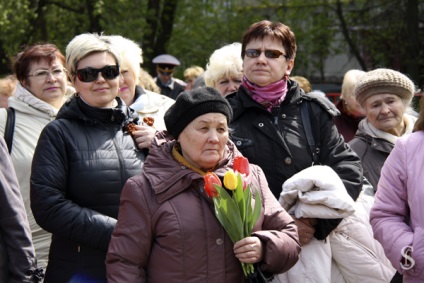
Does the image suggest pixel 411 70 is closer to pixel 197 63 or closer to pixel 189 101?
pixel 197 63

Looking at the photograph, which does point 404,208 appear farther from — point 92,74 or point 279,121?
point 92,74

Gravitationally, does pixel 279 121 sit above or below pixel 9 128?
above

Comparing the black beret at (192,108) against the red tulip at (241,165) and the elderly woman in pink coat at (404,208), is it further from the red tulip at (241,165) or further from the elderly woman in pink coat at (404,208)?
the elderly woman in pink coat at (404,208)

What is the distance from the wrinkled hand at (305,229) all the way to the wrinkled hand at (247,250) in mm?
682

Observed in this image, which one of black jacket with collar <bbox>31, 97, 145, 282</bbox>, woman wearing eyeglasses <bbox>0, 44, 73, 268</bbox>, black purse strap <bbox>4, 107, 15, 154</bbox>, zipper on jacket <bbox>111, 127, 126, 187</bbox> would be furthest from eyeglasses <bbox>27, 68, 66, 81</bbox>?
zipper on jacket <bbox>111, 127, 126, 187</bbox>

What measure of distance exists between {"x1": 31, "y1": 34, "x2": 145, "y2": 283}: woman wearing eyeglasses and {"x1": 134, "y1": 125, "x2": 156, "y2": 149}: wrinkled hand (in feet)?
0.12

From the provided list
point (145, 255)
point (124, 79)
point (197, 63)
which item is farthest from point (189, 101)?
point (197, 63)

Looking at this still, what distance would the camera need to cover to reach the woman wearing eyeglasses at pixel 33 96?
5402 mm

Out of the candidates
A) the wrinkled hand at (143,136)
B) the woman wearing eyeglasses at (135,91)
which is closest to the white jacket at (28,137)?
the woman wearing eyeglasses at (135,91)

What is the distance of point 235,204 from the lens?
366 cm

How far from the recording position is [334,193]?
4.19m

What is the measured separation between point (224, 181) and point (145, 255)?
0.50 m

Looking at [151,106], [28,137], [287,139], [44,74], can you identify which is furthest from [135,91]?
[287,139]

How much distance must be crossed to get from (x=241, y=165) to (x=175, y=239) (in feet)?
1.51
